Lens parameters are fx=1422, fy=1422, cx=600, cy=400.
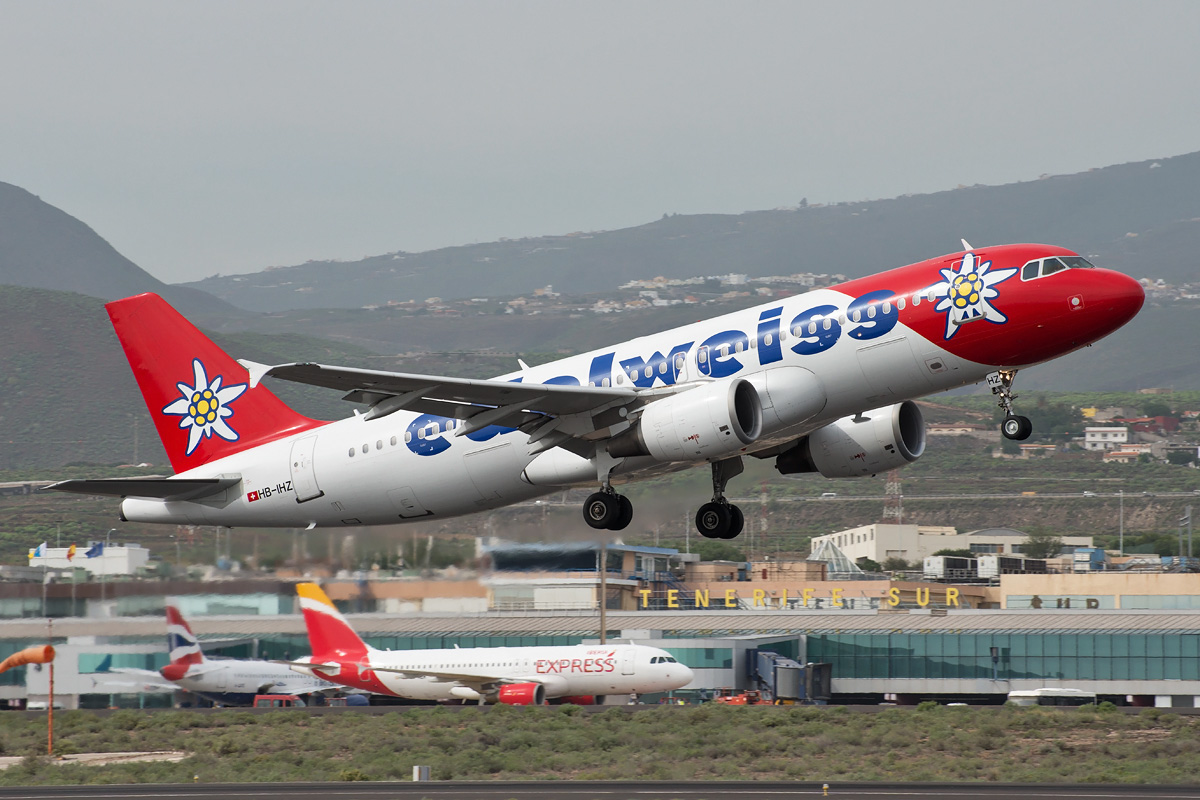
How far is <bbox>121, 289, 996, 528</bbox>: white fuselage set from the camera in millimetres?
31750

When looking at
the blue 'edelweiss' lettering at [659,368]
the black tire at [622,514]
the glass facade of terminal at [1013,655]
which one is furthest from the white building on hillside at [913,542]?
the blue 'edelweiss' lettering at [659,368]

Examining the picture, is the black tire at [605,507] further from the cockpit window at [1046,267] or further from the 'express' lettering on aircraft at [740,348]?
the cockpit window at [1046,267]

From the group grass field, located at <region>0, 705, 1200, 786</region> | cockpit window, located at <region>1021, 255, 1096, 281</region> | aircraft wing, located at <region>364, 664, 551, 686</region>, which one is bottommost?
grass field, located at <region>0, 705, 1200, 786</region>

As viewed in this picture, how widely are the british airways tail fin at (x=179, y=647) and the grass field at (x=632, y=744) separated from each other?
8.24 feet

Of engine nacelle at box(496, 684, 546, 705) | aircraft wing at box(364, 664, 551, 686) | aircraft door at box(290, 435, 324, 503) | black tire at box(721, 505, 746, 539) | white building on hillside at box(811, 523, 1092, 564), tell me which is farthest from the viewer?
white building on hillside at box(811, 523, 1092, 564)

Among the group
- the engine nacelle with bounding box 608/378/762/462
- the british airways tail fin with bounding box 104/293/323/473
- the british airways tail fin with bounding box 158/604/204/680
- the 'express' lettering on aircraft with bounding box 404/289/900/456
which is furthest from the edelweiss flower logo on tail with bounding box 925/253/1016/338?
the british airways tail fin with bounding box 158/604/204/680

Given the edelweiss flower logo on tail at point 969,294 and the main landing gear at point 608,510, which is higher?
the edelweiss flower logo on tail at point 969,294

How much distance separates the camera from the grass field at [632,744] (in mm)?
44500

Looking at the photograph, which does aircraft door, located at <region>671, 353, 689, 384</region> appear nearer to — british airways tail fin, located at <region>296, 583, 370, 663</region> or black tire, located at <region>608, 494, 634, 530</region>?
black tire, located at <region>608, 494, 634, 530</region>

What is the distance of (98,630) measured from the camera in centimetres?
5138

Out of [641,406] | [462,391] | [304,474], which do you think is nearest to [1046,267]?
[641,406]

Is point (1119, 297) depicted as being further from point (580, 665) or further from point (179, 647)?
point (179, 647)

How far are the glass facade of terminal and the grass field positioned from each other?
16.3 meters

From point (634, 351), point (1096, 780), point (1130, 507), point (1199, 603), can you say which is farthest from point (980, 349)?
point (1130, 507)
